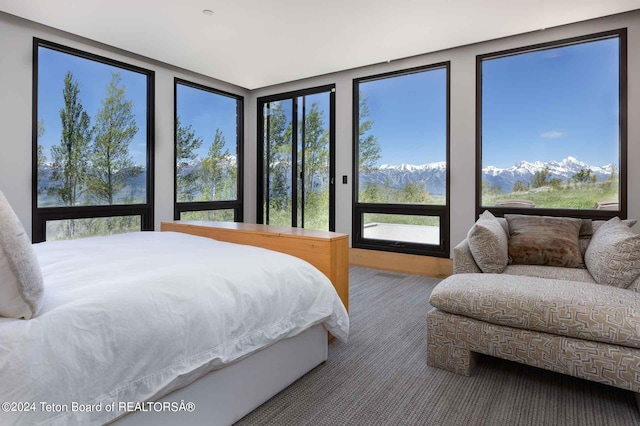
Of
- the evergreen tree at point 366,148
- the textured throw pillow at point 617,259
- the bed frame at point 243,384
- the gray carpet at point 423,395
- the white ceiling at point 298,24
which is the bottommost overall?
the gray carpet at point 423,395

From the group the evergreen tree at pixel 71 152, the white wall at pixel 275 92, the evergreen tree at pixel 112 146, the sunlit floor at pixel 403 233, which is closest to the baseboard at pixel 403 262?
the sunlit floor at pixel 403 233

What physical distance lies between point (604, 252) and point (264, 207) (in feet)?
14.5

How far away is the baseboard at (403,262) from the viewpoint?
423 centimetres

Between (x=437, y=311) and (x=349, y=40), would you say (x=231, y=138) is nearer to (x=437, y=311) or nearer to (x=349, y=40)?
(x=349, y=40)

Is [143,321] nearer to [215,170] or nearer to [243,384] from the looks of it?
[243,384]

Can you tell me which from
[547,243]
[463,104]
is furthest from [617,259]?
[463,104]

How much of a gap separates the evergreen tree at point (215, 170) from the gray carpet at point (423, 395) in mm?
3582

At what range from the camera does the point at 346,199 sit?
4934 millimetres

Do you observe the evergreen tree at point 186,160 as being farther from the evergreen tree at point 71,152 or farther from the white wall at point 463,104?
the white wall at point 463,104

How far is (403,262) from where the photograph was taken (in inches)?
177

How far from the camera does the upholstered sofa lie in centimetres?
157

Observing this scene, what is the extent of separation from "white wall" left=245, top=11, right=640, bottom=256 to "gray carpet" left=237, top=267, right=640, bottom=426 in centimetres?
221

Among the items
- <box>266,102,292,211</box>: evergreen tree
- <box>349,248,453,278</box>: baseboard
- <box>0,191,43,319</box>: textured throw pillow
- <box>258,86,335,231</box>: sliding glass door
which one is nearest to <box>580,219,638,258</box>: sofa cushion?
<box>349,248,453,278</box>: baseboard

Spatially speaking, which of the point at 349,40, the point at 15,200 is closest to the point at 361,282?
the point at 349,40
